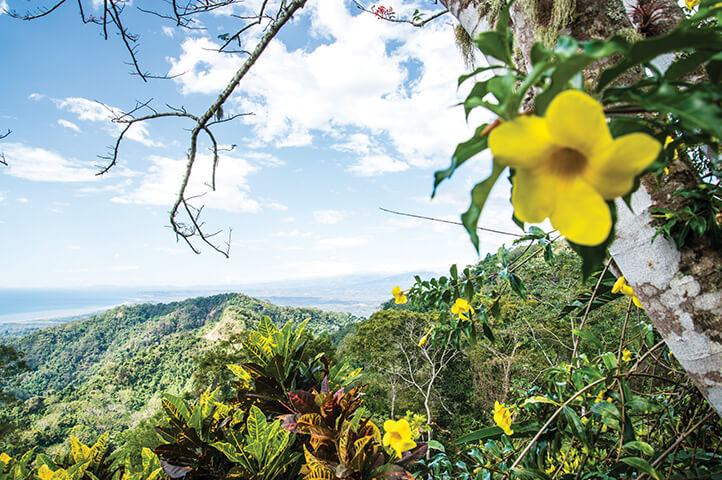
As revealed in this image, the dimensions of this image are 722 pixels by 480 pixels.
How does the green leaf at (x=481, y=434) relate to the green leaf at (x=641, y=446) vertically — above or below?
below

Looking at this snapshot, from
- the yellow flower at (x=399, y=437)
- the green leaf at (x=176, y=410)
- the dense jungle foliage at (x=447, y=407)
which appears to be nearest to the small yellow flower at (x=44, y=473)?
the dense jungle foliage at (x=447, y=407)

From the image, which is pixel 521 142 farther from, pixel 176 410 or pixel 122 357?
pixel 122 357

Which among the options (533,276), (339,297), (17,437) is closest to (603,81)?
(533,276)

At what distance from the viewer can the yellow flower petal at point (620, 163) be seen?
20cm

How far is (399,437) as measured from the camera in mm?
1027

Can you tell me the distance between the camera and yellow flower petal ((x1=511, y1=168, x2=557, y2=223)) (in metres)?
0.24

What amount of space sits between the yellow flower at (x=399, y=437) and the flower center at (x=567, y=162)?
96 cm

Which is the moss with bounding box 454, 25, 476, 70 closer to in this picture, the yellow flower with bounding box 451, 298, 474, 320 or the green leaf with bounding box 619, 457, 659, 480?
the yellow flower with bounding box 451, 298, 474, 320

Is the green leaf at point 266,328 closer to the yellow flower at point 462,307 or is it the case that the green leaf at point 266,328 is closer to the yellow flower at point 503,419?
the yellow flower at point 462,307

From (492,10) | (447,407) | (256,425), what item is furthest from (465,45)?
(447,407)

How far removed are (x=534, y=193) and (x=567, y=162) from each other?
4cm

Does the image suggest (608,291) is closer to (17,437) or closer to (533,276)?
(533,276)

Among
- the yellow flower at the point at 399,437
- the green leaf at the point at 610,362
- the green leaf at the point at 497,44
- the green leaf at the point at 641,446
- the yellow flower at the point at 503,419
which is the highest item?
the green leaf at the point at 497,44

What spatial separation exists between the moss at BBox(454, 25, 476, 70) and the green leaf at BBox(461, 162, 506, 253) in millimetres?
1281
